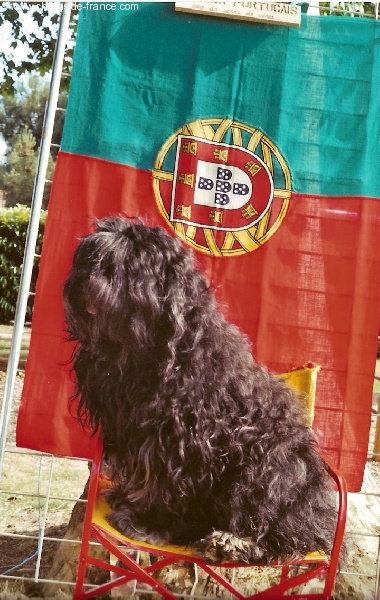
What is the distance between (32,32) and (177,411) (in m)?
2.24

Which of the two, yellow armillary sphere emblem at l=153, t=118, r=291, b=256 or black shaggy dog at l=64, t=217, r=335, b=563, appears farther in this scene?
yellow armillary sphere emblem at l=153, t=118, r=291, b=256

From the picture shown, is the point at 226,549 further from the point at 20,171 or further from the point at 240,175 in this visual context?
the point at 20,171

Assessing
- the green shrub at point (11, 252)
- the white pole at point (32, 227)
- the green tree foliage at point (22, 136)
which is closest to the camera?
the white pole at point (32, 227)

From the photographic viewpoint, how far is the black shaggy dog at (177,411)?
249cm

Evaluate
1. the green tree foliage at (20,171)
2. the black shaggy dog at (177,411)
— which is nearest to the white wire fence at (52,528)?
the black shaggy dog at (177,411)

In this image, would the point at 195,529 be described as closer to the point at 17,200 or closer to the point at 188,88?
the point at 188,88

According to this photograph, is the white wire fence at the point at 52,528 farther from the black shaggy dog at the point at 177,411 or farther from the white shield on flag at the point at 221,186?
the white shield on flag at the point at 221,186

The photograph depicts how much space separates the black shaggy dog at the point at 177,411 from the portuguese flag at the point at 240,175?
195 mm

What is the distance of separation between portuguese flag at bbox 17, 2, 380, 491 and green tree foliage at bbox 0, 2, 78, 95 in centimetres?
81

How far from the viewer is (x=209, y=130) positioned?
2.76 meters

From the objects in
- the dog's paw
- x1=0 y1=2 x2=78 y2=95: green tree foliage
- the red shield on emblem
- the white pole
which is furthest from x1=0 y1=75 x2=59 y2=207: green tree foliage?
the dog's paw

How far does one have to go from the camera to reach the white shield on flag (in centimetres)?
277

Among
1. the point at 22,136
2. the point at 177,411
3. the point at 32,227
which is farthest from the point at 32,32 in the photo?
the point at 22,136

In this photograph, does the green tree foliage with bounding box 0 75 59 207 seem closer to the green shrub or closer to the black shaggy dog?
the green shrub
